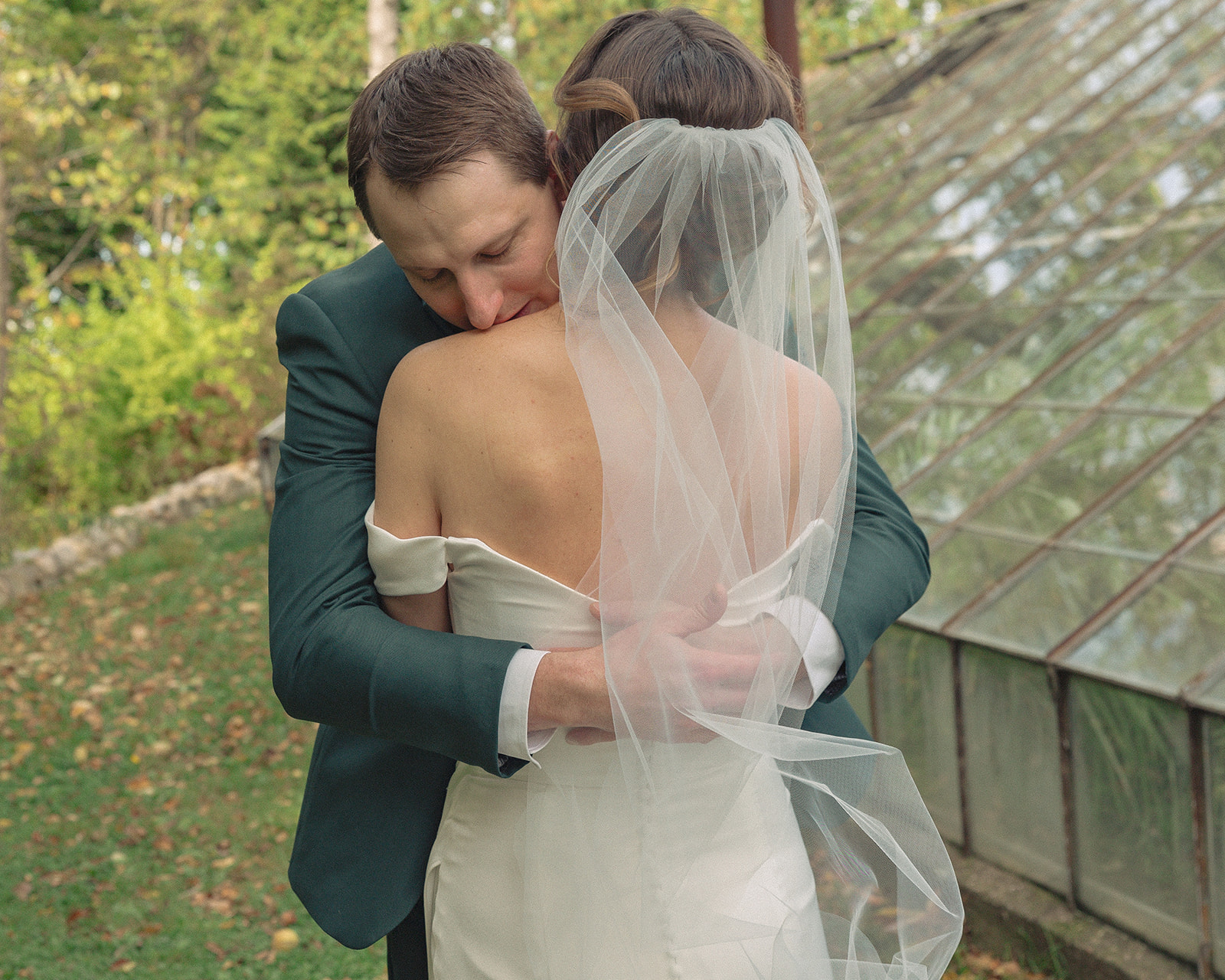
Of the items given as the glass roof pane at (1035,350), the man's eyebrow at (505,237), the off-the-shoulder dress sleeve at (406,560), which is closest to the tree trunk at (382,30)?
the glass roof pane at (1035,350)

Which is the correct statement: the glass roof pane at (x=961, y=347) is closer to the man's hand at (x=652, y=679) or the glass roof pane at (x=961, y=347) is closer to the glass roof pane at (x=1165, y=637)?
the glass roof pane at (x=1165, y=637)

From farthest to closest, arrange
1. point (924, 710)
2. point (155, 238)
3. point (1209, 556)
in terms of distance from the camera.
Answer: point (155, 238) → point (924, 710) → point (1209, 556)

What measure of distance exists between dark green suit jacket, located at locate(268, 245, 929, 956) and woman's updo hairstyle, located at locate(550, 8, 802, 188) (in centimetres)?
39

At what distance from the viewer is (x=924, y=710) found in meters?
3.86

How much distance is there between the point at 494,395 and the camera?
1312mm

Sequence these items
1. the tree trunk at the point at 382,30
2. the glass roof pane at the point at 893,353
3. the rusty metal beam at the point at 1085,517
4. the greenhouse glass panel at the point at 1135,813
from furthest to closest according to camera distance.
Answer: the tree trunk at the point at 382,30, the glass roof pane at the point at 893,353, the rusty metal beam at the point at 1085,517, the greenhouse glass panel at the point at 1135,813

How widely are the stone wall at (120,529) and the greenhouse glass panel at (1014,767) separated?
7021 mm

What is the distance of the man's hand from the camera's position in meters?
1.32

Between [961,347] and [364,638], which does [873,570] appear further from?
[961,347]

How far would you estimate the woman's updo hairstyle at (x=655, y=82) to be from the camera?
1.32 metres

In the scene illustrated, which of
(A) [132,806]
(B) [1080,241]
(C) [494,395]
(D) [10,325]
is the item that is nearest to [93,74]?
(D) [10,325]

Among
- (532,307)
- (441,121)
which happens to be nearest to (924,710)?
(532,307)

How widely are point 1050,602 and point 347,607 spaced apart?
2.72 metres

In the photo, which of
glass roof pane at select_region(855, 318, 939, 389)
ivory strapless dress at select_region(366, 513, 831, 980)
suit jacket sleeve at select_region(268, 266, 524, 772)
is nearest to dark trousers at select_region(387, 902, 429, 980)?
ivory strapless dress at select_region(366, 513, 831, 980)
